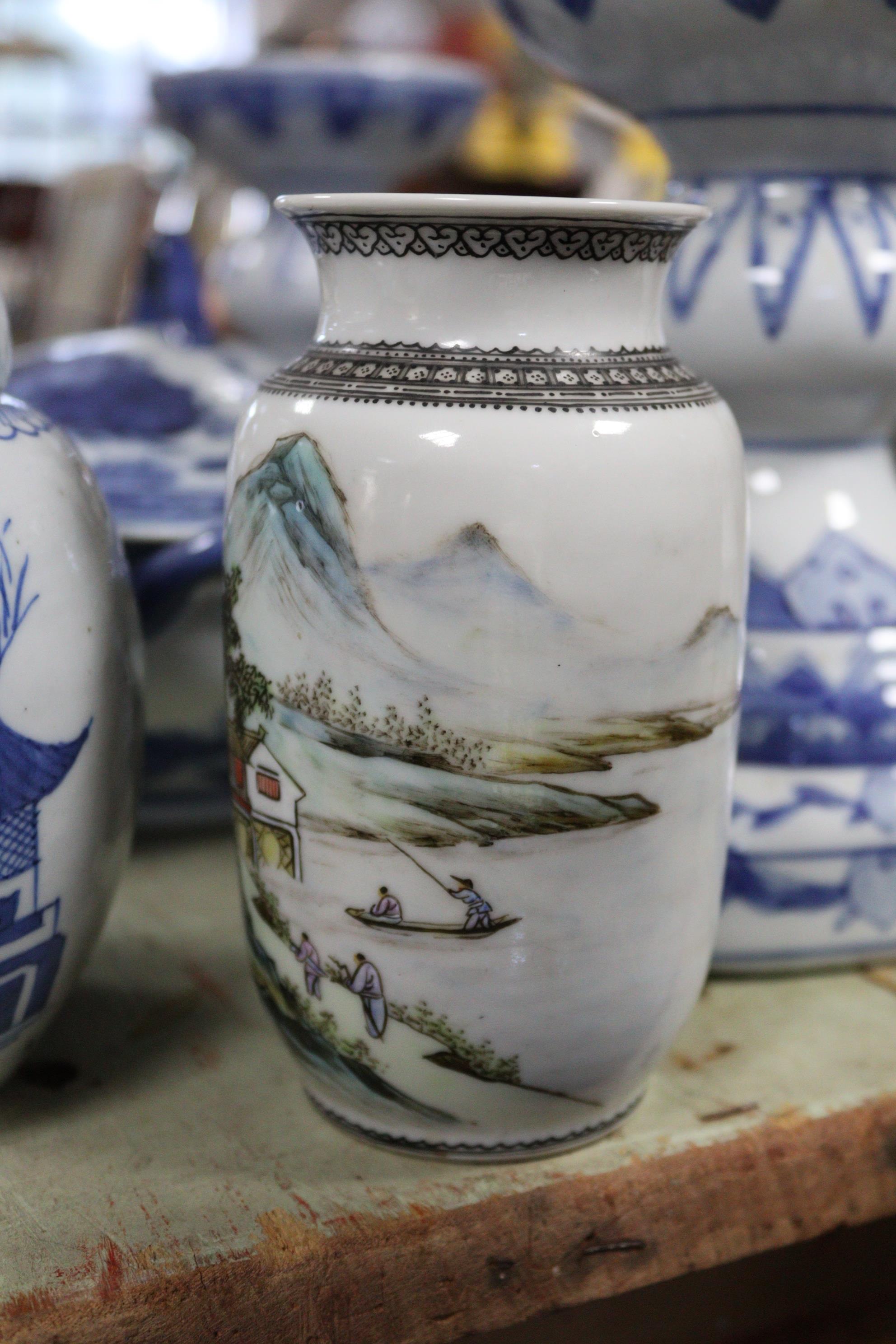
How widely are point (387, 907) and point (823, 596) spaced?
26 cm

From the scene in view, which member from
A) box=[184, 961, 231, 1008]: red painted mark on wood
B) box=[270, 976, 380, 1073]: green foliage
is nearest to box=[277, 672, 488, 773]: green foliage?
box=[270, 976, 380, 1073]: green foliage

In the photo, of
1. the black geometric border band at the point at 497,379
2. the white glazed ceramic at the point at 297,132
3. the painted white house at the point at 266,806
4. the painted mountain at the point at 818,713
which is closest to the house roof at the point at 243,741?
the painted white house at the point at 266,806

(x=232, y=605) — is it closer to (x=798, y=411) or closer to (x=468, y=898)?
(x=468, y=898)

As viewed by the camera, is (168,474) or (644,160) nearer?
(168,474)

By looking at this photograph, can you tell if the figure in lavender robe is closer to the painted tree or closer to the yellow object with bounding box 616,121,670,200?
the painted tree

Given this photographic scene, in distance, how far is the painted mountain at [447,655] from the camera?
0.42 m

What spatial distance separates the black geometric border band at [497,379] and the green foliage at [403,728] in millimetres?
91

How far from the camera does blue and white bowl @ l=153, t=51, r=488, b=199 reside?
802 mm

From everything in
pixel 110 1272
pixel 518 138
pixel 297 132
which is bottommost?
pixel 518 138

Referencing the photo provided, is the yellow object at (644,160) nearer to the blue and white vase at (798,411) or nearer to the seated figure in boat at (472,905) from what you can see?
the blue and white vase at (798,411)

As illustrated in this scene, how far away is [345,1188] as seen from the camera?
0.48m

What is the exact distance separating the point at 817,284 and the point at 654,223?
0.17 m

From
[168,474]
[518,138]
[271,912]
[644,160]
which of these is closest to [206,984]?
[271,912]

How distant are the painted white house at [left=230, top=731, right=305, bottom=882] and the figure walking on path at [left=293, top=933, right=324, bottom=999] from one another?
24 millimetres
